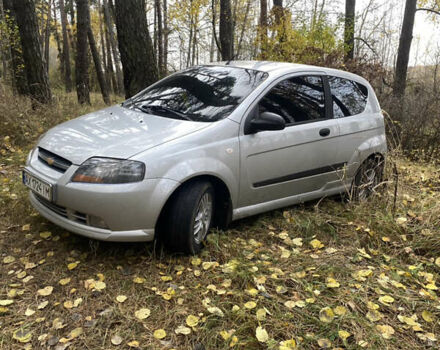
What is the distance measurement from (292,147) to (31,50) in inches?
247

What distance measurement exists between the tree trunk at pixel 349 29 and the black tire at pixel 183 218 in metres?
9.30

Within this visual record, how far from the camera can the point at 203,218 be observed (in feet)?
11.2

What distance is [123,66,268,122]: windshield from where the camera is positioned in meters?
3.58

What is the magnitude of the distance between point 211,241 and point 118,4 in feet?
15.3

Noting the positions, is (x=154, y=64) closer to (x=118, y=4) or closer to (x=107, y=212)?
(x=118, y=4)

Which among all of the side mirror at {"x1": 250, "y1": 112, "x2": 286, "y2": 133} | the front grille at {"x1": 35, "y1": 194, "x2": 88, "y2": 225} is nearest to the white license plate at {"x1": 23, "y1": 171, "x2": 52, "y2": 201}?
the front grille at {"x1": 35, "y1": 194, "x2": 88, "y2": 225}

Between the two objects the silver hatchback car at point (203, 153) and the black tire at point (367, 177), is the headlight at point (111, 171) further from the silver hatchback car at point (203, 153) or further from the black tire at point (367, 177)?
the black tire at point (367, 177)

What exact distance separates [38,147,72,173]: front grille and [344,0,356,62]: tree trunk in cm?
969

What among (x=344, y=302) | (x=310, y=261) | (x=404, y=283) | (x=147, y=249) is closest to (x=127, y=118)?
(x=147, y=249)

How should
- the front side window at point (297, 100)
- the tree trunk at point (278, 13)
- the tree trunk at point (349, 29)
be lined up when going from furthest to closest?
the tree trunk at point (349, 29) → the tree trunk at point (278, 13) → the front side window at point (297, 100)

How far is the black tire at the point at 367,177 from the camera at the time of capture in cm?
466

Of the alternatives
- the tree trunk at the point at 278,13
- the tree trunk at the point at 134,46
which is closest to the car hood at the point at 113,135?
the tree trunk at the point at 134,46

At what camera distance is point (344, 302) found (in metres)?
2.83

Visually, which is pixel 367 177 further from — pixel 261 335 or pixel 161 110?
pixel 261 335
